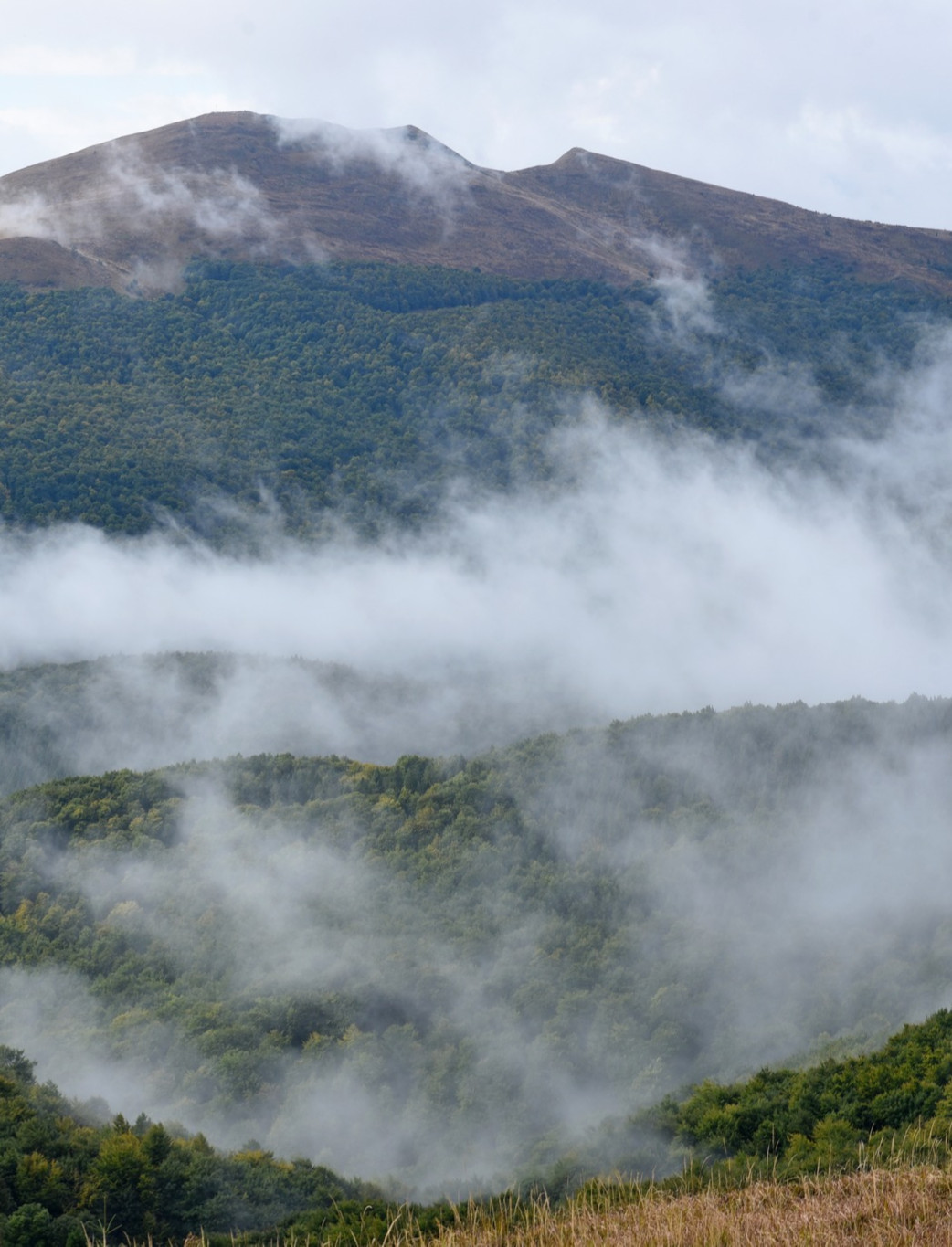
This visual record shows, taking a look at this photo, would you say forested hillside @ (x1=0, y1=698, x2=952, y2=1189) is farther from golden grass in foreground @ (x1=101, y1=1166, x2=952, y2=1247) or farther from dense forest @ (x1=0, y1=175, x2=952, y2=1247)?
golden grass in foreground @ (x1=101, y1=1166, x2=952, y2=1247)

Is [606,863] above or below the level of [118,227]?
below

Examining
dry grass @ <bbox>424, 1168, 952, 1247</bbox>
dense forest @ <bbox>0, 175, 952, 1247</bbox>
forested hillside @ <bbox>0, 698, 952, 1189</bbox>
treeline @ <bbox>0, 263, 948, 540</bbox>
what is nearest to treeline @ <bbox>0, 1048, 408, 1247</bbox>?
dense forest @ <bbox>0, 175, 952, 1247</bbox>

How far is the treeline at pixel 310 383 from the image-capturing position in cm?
15938

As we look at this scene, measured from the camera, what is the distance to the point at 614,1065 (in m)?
49.6

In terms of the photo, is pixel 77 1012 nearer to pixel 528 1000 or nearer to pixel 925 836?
pixel 528 1000

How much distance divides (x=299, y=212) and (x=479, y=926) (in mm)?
145358

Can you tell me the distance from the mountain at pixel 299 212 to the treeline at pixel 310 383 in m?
3.83

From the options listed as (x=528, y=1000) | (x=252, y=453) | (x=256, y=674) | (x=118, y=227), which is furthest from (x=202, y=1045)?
(x=118, y=227)

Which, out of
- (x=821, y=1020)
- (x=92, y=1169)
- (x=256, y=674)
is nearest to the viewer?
(x=92, y=1169)

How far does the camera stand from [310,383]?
182m

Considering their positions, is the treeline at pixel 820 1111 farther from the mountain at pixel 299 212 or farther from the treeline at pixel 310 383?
the mountain at pixel 299 212

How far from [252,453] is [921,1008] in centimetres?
14297

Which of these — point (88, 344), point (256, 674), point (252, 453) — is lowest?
point (256, 674)

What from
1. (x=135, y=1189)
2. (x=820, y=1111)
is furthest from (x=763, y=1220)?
(x=135, y=1189)
